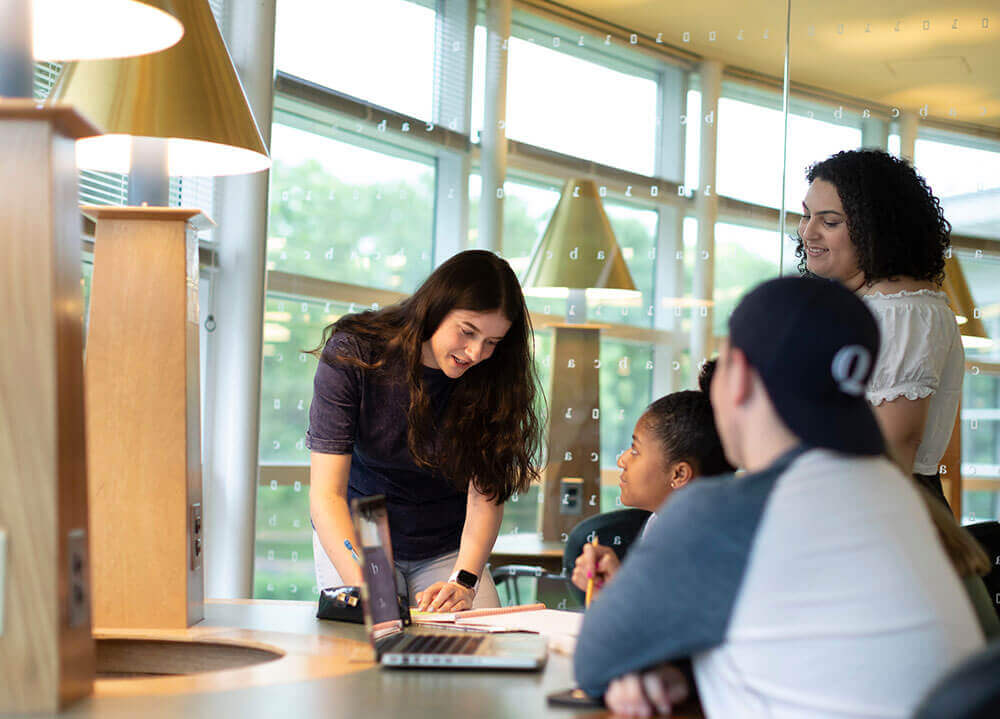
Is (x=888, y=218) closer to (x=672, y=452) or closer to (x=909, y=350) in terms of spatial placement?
(x=909, y=350)

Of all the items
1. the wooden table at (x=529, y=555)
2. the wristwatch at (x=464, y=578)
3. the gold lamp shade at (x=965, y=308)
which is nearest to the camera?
the wristwatch at (x=464, y=578)

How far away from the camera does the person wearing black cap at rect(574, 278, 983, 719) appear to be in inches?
37.8

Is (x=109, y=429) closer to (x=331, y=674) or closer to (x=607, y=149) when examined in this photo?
(x=331, y=674)

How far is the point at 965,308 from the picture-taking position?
3520 millimetres

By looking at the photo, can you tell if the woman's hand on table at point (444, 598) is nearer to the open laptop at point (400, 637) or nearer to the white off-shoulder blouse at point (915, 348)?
the open laptop at point (400, 637)

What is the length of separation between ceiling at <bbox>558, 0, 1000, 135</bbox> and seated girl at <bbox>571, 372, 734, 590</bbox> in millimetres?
1949

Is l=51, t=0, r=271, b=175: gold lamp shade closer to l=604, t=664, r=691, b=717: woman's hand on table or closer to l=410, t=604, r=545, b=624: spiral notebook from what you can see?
l=410, t=604, r=545, b=624: spiral notebook

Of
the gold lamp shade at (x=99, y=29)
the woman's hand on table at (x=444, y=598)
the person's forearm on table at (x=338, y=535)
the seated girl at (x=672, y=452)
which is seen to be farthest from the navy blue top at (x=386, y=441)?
the gold lamp shade at (x=99, y=29)

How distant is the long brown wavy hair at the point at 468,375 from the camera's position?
220 centimetres

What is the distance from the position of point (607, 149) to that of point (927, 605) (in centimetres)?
335

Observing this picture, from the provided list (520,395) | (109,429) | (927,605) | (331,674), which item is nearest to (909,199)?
(520,395)

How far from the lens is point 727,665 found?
105 centimetres

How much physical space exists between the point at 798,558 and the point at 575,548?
8.29 feet

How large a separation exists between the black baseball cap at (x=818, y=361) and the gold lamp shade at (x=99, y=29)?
1.04 metres
